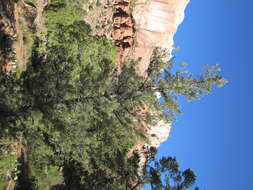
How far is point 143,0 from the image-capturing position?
30188mm

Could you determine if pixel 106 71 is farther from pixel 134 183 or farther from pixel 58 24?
pixel 134 183

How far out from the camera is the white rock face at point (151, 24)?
29.8 meters

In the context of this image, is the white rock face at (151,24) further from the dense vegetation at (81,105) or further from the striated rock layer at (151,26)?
the dense vegetation at (81,105)

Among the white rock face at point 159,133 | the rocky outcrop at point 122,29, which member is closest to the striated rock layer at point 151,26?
the rocky outcrop at point 122,29

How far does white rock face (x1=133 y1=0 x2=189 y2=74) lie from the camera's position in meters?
29.8

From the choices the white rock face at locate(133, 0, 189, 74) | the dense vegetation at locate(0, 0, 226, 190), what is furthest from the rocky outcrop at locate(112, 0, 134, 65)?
the dense vegetation at locate(0, 0, 226, 190)

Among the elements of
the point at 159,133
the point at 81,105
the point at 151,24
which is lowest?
the point at 81,105

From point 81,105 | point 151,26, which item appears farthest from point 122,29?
point 81,105

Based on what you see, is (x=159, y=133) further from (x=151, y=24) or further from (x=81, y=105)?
(x=81, y=105)

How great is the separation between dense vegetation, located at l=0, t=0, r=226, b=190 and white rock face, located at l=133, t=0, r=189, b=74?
1466 centimetres

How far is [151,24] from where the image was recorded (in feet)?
103

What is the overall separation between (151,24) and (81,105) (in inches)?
832

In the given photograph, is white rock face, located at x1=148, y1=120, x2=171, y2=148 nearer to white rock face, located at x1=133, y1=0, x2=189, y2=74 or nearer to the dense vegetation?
white rock face, located at x1=133, y1=0, x2=189, y2=74

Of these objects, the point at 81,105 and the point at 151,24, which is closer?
the point at 81,105
